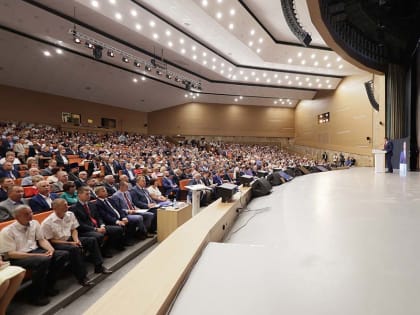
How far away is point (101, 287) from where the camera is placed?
288cm

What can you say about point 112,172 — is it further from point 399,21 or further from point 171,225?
point 399,21

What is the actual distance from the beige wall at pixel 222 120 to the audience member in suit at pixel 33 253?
18215mm

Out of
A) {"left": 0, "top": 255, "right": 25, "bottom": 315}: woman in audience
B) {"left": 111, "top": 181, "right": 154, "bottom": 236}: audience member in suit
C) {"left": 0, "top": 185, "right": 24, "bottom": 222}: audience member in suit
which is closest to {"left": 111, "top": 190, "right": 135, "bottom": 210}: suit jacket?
{"left": 111, "top": 181, "right": 154, "bottom": 236}: audience member in suit

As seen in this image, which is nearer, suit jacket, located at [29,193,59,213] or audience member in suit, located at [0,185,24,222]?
audience member in suit, located at [0,185,24,222]

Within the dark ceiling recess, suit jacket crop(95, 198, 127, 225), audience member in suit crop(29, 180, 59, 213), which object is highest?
the dark ceiling recess

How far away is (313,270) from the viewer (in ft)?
5.30

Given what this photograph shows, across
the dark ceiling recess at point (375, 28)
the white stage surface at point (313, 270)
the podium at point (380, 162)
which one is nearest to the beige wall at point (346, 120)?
the dark ceiling recess at point (375, 28)

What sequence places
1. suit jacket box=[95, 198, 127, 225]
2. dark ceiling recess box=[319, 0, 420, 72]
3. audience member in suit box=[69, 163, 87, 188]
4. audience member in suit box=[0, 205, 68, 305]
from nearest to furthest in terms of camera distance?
audience member in suit box=[0, 205, 68, 305]
suit jacket box=[95, 198, 127, 225]
audience member in suit box=[69, 163, 87, 188]
dark ceiling recess box=[319, 0, 420, 72]

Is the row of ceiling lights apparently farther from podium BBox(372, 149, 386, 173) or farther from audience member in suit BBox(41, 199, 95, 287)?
audience member in suit BBox(41, 199, 95, 287)

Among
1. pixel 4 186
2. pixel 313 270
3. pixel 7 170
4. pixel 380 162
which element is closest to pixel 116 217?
pixel 4 186

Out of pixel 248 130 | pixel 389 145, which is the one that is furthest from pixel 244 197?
pixel 248 130

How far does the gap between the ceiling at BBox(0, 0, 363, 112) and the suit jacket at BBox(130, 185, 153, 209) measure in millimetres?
5881

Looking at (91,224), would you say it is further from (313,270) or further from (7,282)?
(313,270)

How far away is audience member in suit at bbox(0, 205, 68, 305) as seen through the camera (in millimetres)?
2510
